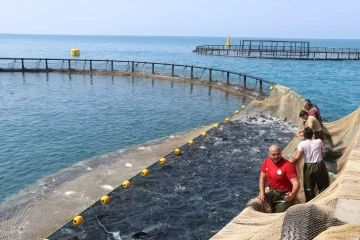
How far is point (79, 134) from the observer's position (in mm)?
18391

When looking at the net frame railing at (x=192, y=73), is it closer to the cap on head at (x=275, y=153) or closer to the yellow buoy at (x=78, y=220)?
the yellow buoy at (x=78, y=220)

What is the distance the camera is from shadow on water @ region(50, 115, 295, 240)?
846 cm

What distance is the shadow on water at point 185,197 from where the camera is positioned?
27.8 feet

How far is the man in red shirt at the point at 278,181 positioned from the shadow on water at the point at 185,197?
218 cm

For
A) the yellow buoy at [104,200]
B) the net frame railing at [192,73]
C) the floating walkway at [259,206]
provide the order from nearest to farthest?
1. the floating walkway at [259,206]
2. the yellow buoy at [104,200]
3. the net frame railing at [192,73]

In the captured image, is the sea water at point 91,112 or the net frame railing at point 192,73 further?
the net frame railing at point 192,73

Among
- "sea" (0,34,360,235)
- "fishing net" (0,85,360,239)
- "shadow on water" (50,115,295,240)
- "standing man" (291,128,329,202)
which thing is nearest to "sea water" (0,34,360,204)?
"sea" (0,34,360,235)

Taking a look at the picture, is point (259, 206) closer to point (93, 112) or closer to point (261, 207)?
point (261, 207)

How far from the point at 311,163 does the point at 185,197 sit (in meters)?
3.89

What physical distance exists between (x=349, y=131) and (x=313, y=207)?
9.31 m

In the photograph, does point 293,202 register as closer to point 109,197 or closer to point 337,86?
point 109,197

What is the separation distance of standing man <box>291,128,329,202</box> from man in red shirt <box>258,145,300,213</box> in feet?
3.64

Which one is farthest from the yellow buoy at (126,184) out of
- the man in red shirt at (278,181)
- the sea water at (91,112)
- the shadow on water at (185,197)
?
the man in red shirt at (278,181)

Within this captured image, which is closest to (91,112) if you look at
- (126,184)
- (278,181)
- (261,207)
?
(126,184)
